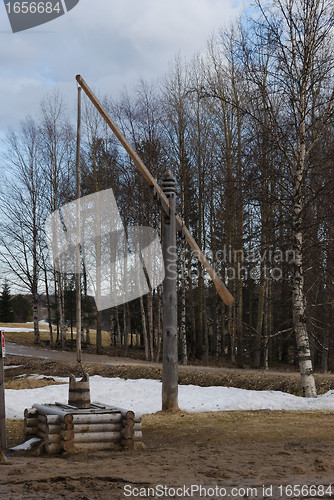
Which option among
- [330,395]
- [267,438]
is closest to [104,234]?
[330,395]

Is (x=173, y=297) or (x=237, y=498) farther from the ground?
(x=173, y=297)

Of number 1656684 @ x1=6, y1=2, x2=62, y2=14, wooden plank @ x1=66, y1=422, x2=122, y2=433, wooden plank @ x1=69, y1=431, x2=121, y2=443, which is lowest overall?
wooden plank @ x1=69, y1=431, x2=121, y2=443

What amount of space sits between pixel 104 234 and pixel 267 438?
2487 cm

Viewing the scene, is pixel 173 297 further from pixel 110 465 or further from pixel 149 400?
pixel 110 465

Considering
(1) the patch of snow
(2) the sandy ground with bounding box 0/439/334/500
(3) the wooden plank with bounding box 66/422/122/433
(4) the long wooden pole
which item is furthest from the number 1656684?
(1) the patch of snow

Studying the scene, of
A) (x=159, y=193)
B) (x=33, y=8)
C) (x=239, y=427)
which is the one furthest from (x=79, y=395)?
(x=33, y=8)

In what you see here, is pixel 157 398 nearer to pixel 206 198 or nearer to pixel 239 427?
pixel 239 427

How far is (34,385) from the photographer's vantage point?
17.0 m

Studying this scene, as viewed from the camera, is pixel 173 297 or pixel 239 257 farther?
pixel 239 257

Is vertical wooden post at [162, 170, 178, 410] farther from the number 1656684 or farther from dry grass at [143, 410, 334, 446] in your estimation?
the number 1656684

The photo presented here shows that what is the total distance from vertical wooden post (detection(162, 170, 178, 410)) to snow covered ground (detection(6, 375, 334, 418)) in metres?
1.17

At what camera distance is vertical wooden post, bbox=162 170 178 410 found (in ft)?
37.1

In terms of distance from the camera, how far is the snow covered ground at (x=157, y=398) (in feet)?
41.1

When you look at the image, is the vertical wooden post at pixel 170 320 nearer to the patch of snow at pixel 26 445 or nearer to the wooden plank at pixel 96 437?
the wooden plank at pixel 96 437
